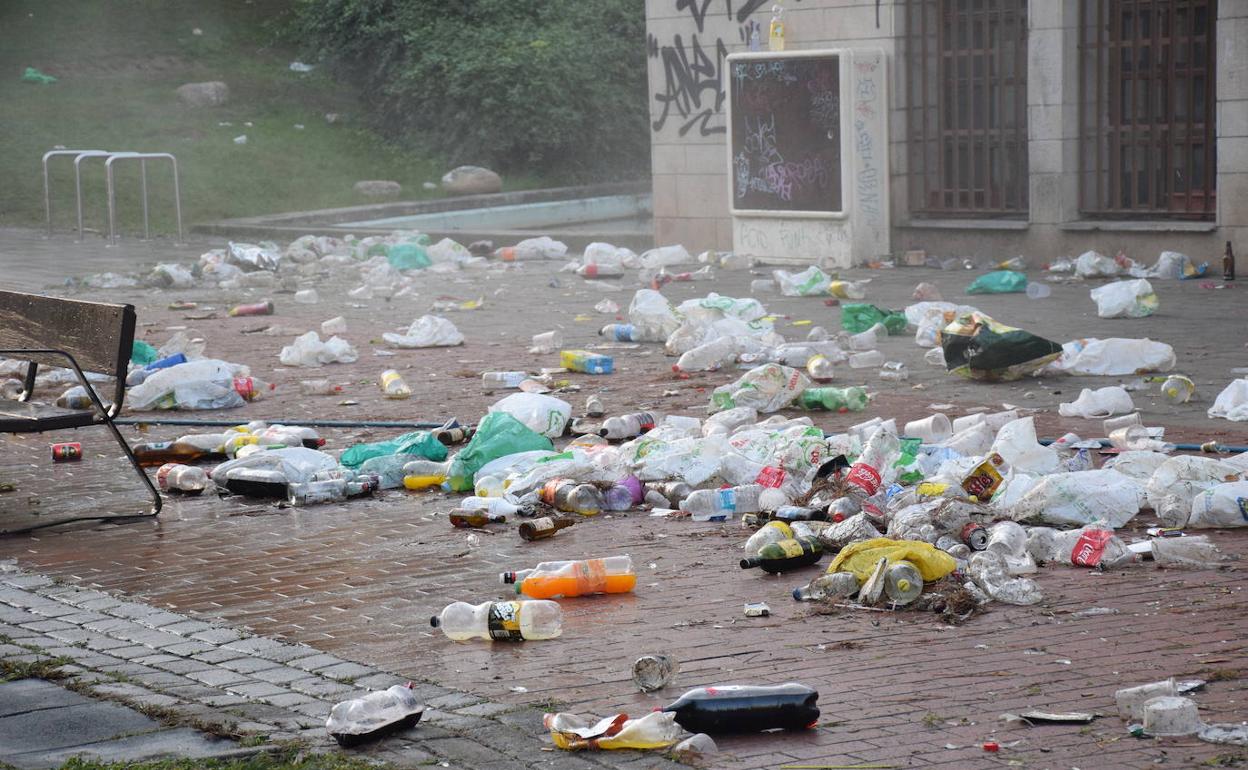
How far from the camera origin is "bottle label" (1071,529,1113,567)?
5.14 metres

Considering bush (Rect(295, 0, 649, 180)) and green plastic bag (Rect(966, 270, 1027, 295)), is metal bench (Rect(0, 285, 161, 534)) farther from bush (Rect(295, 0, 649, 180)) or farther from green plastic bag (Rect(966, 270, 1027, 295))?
bush (Rect(295, 0, 649, 180))

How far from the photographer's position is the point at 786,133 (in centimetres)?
1608

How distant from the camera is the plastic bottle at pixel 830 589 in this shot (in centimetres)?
489

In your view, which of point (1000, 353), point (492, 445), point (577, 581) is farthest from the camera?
point (1000, 353)

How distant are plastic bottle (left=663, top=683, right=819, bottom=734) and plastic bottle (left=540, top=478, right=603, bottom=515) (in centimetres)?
259

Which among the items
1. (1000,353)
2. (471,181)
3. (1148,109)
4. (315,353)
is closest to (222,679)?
(1000,353)

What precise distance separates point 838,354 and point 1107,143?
6077 mm

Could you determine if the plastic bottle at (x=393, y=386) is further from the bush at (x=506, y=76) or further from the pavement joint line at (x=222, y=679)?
the bush at (x=506, y=76)

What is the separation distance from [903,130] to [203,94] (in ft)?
51.9

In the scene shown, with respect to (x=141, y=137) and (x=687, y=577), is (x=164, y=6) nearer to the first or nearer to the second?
(x=141, y=137)

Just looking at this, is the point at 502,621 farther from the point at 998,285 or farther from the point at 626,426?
the point at 998,285

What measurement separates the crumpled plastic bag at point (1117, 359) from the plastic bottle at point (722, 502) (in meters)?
3.43

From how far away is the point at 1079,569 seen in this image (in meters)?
5.14

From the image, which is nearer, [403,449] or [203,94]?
[403,449]
